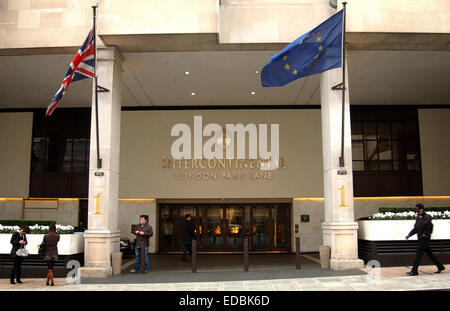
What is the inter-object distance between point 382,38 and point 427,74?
19.5 feet

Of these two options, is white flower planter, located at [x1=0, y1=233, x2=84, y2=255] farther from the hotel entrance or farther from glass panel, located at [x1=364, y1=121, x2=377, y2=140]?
glass panel, located at [x1=364, y1=121, x2=377, y2=140]

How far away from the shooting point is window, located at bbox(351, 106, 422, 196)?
76.5 ft

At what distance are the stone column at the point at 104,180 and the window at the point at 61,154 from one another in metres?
9.45

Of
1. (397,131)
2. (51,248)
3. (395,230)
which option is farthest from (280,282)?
(397,131)

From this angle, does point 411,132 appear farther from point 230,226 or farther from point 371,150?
point 230,226

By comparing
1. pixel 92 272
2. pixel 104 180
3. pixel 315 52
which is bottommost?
pixel 92 272

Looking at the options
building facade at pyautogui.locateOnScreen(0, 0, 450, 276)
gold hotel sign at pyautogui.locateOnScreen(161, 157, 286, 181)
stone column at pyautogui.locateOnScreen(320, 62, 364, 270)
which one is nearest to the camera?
stone column at pyautogui.locateOnScreen(320, 62, 364, 270)

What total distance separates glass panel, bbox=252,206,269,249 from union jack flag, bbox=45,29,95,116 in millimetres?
12621

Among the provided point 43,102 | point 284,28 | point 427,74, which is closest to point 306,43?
point 284,28

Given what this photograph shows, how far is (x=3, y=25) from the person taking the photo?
48.5ft

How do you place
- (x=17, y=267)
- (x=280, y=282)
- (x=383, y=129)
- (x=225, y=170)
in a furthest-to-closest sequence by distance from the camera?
(x=383, y=129) → (x=225, y=170) → (x=17, y=267) → (x=280, y=282)

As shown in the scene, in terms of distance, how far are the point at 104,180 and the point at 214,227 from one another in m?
10.1

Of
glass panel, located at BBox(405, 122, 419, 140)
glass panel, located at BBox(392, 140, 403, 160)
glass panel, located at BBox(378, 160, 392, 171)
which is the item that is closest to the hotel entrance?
Answer: glass panel, located at BBox(378, 160, 392, 171)

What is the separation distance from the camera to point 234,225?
76.2ft
